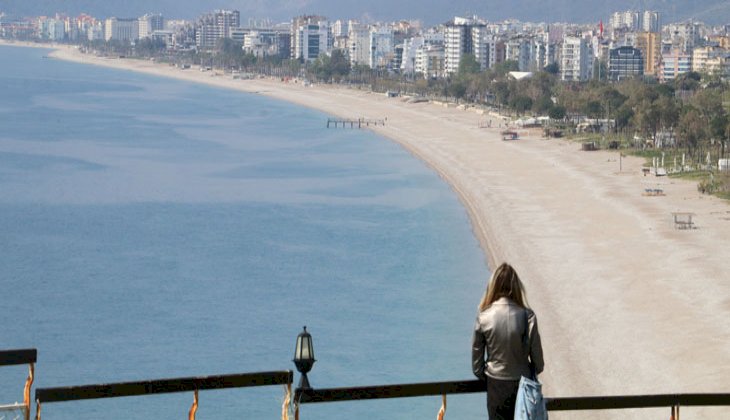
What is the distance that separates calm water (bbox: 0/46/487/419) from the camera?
28453mm

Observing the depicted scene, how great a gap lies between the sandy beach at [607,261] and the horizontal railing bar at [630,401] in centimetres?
1363

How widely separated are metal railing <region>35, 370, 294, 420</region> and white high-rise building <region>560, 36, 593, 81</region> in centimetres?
14321

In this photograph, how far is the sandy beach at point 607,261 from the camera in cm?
2539

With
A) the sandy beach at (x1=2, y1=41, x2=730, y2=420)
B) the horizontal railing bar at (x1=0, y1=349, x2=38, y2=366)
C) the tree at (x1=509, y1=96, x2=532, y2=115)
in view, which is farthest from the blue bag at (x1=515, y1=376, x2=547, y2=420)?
the tree at (x1=509, y1=96, x2=532, y2=115)

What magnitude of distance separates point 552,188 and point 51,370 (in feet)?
98.4

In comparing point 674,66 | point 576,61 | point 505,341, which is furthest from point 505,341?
point 576,61

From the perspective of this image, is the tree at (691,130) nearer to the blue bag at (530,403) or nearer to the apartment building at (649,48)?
the blue bag at (530,403)

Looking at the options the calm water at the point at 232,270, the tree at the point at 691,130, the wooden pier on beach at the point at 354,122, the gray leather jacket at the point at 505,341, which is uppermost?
the gray leather jacket at the point at 505,341

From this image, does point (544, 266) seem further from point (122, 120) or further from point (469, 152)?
point (122, 120)

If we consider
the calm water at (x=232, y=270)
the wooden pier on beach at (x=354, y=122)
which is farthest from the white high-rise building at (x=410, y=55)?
the calm water at (x=232, y=270)

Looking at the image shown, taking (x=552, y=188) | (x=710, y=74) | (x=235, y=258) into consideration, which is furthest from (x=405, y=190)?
(x=710, y=74)

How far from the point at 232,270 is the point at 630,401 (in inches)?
1316

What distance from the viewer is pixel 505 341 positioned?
812 centimetres

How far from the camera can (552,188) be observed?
5512 centimetres
